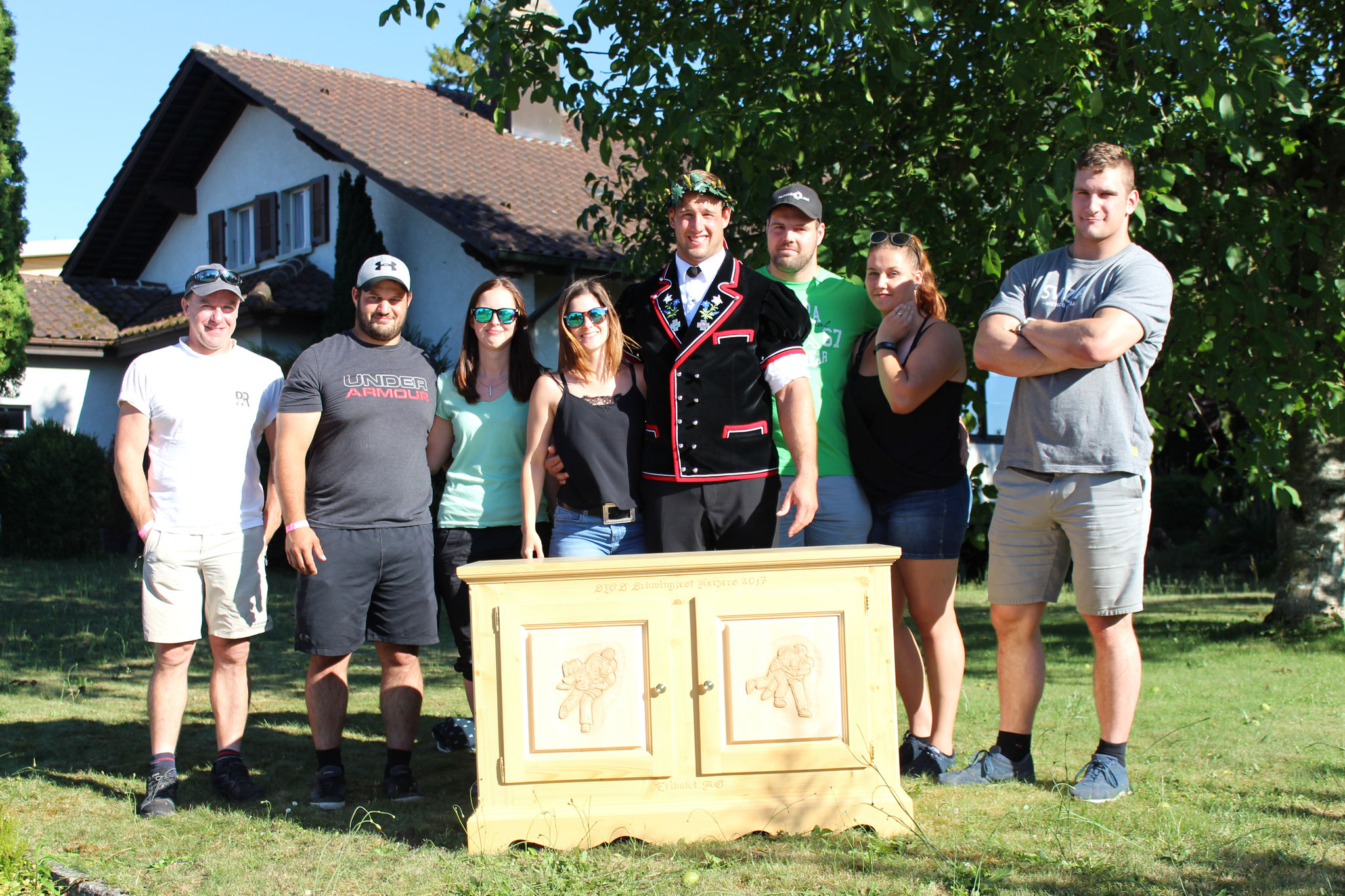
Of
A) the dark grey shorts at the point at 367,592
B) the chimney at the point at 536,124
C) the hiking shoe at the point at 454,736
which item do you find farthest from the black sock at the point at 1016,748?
the chimney at the point at 536,124

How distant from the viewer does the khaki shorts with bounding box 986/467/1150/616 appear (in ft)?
12.8

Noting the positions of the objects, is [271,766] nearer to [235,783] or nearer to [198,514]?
[235,783]

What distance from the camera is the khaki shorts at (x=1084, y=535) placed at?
12.8 ft

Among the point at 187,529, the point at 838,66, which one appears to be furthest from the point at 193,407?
the point at 838,66

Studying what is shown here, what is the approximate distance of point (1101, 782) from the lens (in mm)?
3941

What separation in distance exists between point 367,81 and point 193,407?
1688cm

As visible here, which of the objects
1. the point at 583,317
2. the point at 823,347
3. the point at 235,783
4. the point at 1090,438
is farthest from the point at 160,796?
the point at 1090,438

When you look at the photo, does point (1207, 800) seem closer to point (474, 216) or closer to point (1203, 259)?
point (1203, 259)

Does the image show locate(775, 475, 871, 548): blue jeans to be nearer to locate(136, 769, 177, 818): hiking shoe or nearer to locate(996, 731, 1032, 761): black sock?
locate(996, 731, 1032, 761): black sock

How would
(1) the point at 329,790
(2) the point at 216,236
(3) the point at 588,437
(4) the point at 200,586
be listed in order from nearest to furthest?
(3) the point at 588,437
(1) the point at 329,790
(4) the point at 200,586
(2) the point at 216,236

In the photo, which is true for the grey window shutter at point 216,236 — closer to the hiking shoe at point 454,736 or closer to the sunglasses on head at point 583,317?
the hiking shoe at point 454,736

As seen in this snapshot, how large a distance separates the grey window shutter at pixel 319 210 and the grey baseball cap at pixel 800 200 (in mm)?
13757

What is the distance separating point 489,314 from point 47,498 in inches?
515

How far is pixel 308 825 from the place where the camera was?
13.4 feet
